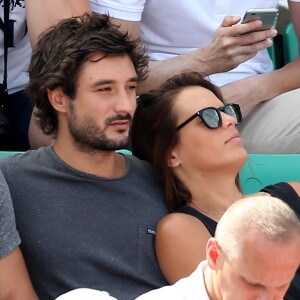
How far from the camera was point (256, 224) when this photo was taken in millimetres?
1589

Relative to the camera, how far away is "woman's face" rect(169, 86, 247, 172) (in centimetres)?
225

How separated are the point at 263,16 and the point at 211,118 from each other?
0.51m

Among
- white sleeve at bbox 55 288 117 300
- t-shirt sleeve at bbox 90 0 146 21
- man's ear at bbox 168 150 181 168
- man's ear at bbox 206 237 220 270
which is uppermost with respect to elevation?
man's ear at bbox 206 237 220 270

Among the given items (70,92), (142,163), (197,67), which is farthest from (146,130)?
(197,67)

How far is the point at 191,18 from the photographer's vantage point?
290 centimetres

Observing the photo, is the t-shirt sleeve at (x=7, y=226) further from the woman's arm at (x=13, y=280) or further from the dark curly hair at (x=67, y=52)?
the dark curly hair at (x=67, y=52)

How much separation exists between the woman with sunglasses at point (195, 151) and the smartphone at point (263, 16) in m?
0.34

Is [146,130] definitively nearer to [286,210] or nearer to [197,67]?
[197,67]

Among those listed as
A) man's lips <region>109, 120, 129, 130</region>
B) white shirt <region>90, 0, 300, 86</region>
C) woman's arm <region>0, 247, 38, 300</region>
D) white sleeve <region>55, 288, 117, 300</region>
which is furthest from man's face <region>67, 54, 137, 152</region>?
white shirt <region>90, 0, 300, 86</region>

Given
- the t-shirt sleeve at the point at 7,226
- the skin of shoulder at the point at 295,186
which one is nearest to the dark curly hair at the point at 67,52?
the t-shirt sleeve at the point at 7,226

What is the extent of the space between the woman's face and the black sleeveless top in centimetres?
13

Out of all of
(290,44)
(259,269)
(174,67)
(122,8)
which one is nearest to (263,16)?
(174,67)

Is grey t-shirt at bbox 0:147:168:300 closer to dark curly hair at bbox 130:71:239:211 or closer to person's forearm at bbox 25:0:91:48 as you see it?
dark curly hair at bbox 130:71:239:211

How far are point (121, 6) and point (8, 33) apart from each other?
1.38 ft
